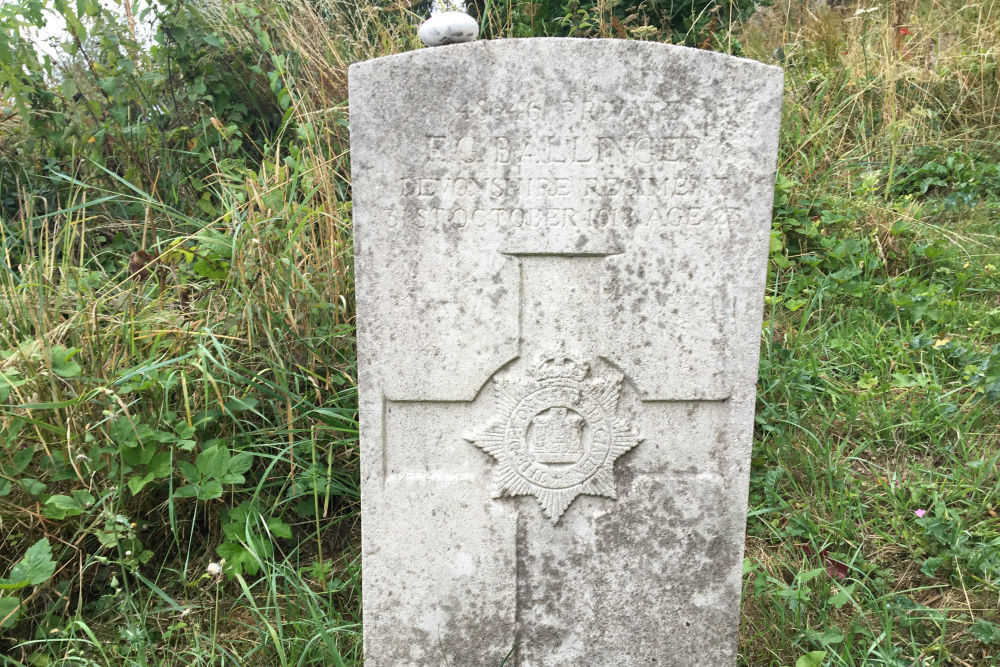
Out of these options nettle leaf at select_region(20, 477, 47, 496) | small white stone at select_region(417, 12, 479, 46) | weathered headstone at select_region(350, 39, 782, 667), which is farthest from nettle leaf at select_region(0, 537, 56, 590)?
small white stone at select_region(417, 12, 479, 46)

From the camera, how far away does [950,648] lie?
2137mm

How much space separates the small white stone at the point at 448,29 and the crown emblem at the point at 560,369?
29.4 inches

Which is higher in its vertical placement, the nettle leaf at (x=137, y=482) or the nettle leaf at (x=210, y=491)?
the nettle leaf at (x=137, y=482)

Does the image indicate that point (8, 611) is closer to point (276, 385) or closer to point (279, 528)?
point (279, 528)

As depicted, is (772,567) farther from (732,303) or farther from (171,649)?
(171,649)

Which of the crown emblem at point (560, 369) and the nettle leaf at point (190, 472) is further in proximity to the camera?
the nettle leaf at point (190, 472)

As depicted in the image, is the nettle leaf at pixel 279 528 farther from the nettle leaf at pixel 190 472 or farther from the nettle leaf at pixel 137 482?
the nettle leaf at pixel 137 482

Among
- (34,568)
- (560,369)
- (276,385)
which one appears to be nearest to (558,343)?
(560,369)

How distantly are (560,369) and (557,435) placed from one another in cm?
17

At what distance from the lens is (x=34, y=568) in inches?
79.9

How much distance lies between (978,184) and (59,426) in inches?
170

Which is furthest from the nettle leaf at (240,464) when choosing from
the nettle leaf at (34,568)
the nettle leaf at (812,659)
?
the nettle leaf at (812,659)

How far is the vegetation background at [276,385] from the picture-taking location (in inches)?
86.7

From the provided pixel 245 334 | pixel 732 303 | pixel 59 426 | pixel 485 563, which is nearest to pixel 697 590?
pixel 485 563
